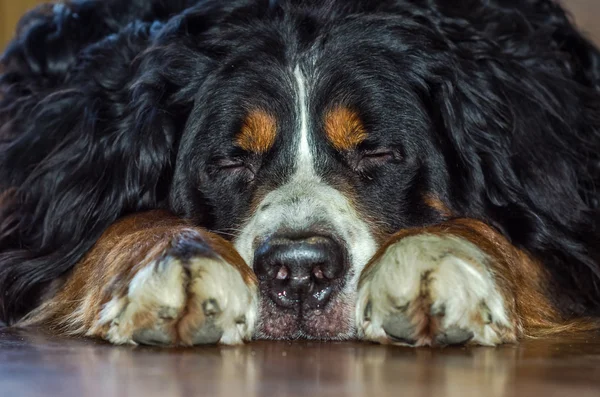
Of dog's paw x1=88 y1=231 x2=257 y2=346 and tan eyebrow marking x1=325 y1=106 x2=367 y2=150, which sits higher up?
tan eyebrow marking x1=325 y1=106 x2=367 y2=150

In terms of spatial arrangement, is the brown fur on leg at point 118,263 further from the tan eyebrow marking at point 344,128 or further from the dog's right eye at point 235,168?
the tan eyebrow marking at point 344,128

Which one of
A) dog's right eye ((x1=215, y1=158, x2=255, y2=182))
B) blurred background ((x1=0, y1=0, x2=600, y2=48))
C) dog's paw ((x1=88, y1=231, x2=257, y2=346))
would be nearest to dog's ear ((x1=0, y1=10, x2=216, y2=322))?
dog's right eye ((x1=215, y1=158, x2=255, y2=182))

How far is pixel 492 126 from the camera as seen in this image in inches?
134

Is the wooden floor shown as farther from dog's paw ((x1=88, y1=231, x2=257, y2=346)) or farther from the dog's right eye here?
the dog's right eye

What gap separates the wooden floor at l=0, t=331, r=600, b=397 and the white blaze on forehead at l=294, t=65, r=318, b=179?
69 cm

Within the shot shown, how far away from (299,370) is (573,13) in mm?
4792

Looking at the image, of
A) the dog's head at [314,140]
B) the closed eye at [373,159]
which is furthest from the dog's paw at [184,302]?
the closed eye at [373,159]

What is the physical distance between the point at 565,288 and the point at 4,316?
188cm

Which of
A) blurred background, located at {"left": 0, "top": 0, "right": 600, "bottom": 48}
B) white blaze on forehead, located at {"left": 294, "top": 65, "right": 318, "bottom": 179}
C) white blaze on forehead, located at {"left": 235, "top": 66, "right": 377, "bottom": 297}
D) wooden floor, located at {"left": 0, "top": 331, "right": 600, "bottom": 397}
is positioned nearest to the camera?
wooden floor, located at {"left": 0, "top": 331, "right": 600, "bottom": 397}

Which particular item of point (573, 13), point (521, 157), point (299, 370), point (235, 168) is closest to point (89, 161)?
point (235, 168)

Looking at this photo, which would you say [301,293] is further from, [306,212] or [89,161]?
[89,161]

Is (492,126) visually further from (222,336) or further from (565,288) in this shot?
(222,336)

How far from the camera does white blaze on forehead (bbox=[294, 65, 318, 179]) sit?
322 centimetres

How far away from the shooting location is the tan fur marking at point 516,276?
9.18ft
